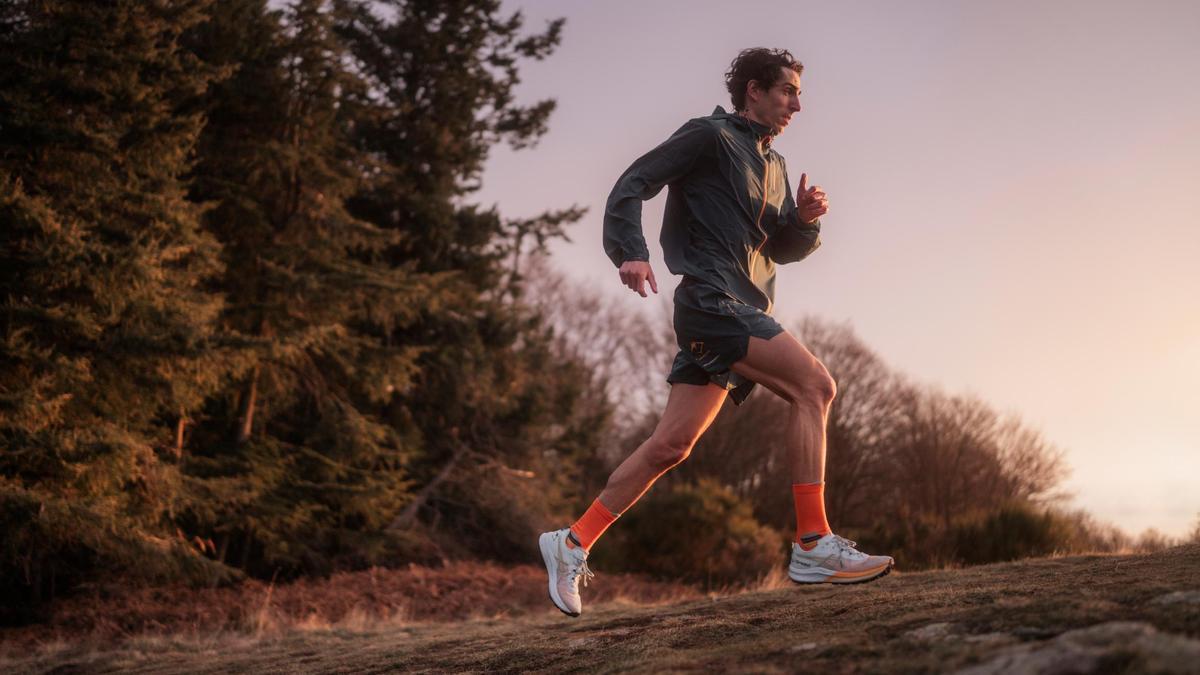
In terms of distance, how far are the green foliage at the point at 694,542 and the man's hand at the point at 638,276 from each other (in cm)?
1170

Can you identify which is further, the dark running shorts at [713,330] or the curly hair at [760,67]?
the curly hair at [760,67]

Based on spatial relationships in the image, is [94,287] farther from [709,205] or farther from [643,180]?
[709,205]

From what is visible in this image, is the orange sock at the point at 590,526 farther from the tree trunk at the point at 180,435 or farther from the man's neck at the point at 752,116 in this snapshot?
the tree trunk at the point at 180,435

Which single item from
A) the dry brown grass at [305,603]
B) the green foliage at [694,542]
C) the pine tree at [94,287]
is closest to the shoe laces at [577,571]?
the dry brown grass at [305,603]

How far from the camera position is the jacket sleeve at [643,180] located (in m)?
3.82

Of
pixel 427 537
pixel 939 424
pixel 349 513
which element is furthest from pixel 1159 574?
pixel 939 424

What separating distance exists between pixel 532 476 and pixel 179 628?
300 inches

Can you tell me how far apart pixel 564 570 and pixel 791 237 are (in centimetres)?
175

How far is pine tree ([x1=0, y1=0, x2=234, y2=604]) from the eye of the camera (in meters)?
9.41

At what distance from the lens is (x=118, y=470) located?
10094 mm

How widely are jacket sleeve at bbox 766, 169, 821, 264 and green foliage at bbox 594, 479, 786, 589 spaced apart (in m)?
11.1

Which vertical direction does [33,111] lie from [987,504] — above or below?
above

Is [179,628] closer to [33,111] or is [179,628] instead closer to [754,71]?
[33,111]

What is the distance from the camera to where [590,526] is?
410 cm
